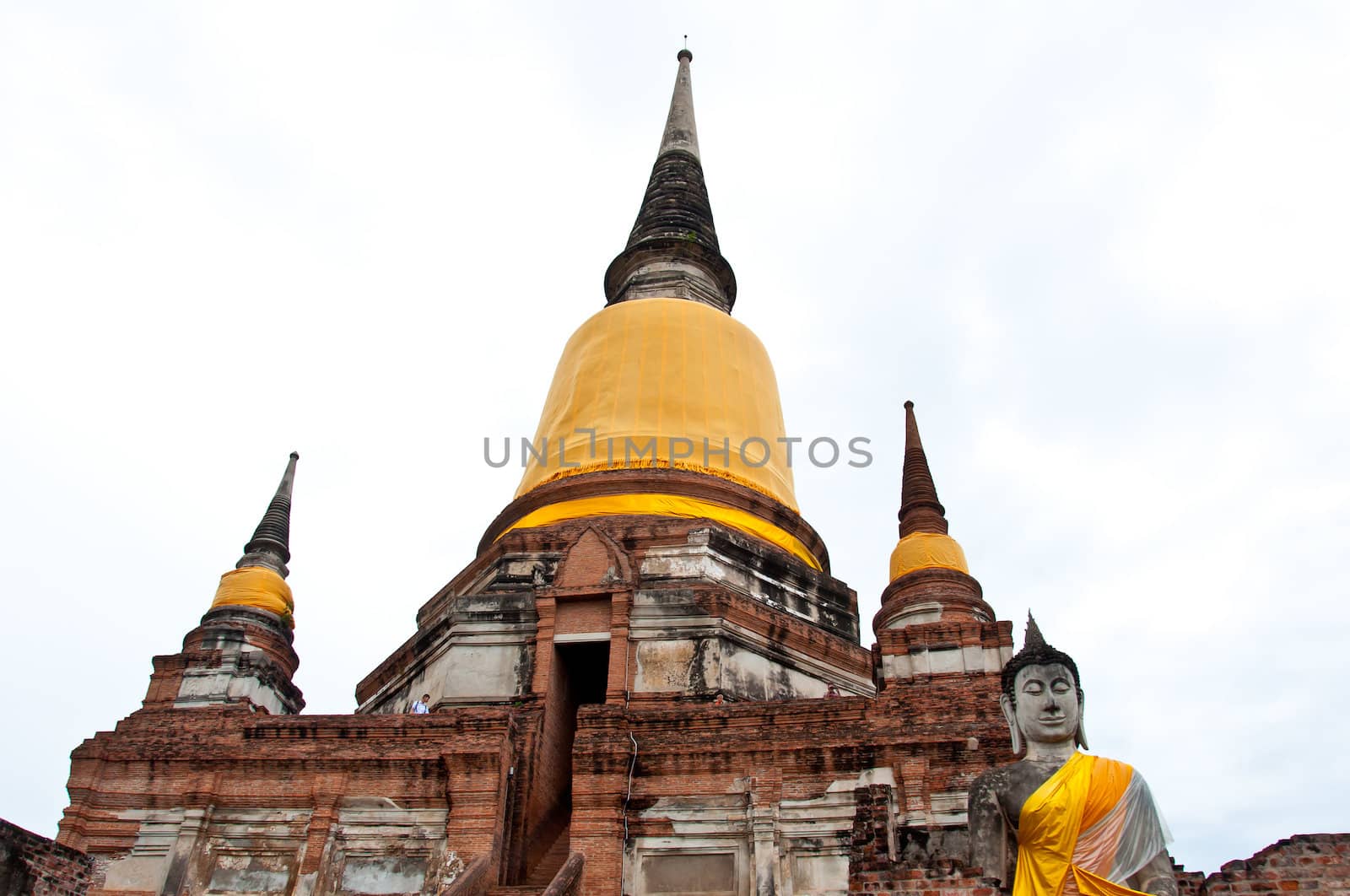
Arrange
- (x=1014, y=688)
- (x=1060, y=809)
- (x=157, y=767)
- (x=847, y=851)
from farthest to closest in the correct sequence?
(x=157, y=767) < (x=847, y=851) < (x=1014, y=688) < (x=1060, y=809)

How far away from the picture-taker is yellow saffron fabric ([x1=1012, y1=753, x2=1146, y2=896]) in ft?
19.0

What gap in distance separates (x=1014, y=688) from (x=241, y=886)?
9.37 m

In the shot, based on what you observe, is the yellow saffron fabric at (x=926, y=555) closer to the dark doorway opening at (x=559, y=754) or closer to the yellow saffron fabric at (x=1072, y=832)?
the dark doorway opening at (x=559, y=754)

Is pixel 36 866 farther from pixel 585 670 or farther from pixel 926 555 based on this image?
pixel 926 555

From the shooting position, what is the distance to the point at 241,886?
12242 millimetres

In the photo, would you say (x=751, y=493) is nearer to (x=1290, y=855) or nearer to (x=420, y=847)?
(x=420, y=847)

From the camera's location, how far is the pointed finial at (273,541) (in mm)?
20656

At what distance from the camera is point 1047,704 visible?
6504 millimetres

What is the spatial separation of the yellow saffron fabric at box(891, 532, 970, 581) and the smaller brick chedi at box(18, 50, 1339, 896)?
5 cm

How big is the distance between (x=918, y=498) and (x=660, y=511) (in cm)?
411

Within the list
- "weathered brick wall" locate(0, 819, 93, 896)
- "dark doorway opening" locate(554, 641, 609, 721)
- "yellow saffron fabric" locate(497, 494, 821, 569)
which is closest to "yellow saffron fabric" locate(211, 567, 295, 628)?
"yellow saffron fabric" locate(497, 494, 821, 569)

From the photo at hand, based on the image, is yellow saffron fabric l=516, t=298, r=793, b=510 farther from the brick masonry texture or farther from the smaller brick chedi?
the brick masonry texture

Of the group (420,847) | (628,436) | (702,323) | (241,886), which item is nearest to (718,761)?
(420,847)

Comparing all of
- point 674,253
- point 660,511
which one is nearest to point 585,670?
point 660,511
